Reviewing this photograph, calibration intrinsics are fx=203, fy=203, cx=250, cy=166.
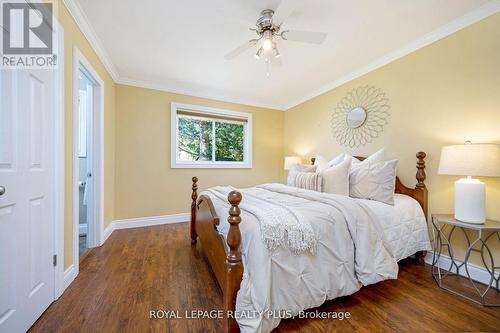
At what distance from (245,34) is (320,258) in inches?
90.1

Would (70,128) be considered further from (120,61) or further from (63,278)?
(120,61)

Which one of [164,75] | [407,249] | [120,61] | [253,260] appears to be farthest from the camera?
[164,75]

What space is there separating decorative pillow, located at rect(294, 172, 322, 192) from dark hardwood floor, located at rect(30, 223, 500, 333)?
1077mm

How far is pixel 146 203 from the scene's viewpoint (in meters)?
3.46

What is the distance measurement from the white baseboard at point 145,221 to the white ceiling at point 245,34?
2279 millimetres

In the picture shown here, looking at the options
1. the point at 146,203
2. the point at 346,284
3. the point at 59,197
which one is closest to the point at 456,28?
the point at 346,284

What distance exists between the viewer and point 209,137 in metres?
4.09

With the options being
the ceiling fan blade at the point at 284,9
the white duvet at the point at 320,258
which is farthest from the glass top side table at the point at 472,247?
the ceiling fan blade at the point at 284,9

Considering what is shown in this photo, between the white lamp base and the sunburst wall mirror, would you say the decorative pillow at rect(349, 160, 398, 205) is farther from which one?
the sunburst wall mirror

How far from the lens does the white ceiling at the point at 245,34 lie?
5.98ft

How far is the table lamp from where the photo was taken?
5.30 ft

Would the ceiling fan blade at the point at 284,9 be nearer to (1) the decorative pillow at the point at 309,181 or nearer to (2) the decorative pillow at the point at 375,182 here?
(1) the decorative pillow at the point at 309,181

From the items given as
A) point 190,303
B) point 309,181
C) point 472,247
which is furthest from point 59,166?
point 472,247

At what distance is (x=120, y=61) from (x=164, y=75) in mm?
597
